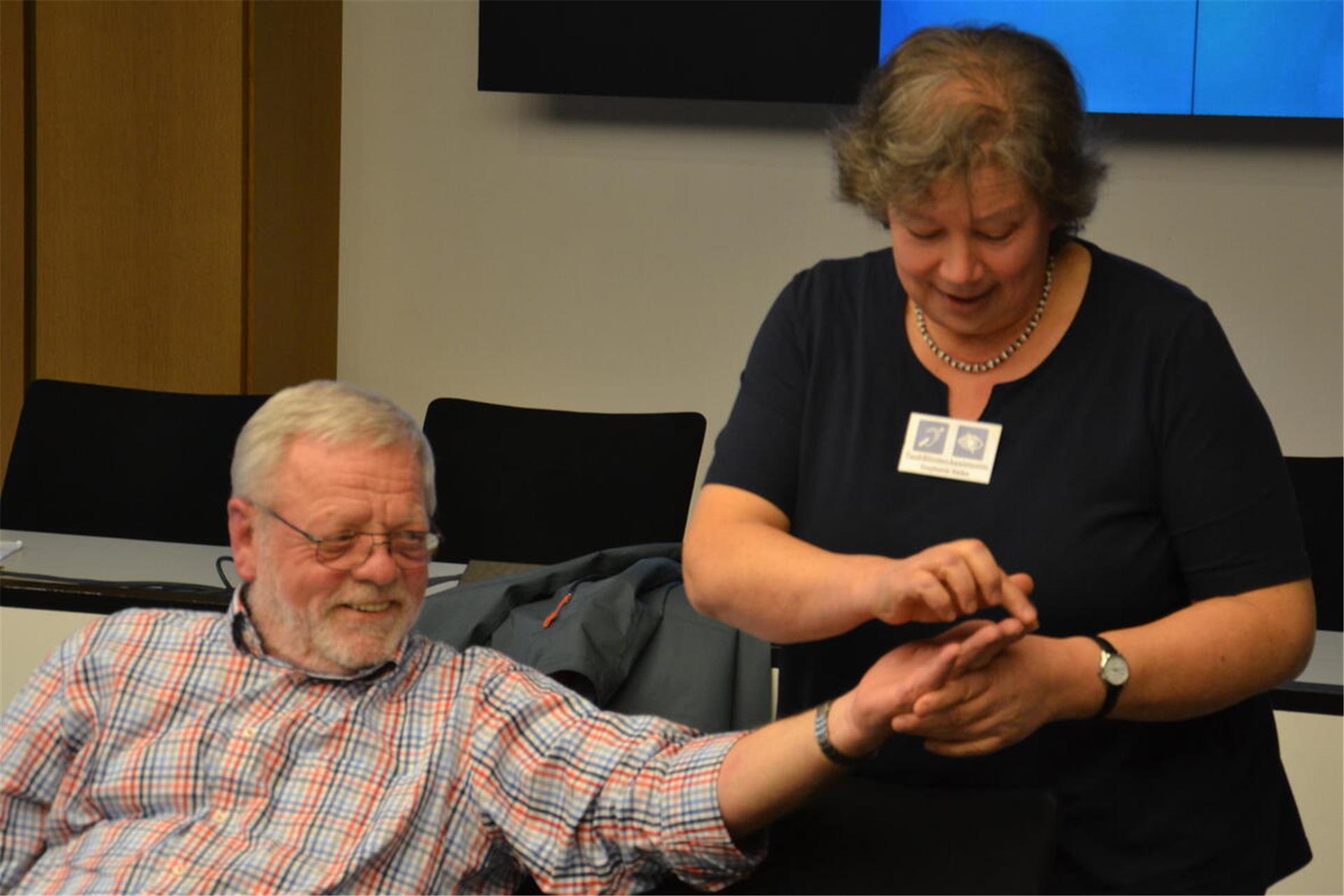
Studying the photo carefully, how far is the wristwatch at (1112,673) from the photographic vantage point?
1.52m

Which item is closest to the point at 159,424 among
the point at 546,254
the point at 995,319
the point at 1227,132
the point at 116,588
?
the point at 116,588

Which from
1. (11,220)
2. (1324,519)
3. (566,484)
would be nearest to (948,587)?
(1324,519)

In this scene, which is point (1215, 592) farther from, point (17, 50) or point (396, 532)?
point (17, 50)

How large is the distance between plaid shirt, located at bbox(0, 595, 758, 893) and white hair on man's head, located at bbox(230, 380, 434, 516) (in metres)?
0.16

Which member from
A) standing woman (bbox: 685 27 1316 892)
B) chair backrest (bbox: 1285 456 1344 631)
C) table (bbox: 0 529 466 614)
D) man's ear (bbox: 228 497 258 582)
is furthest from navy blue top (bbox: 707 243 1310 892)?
chair backrest (bbox: 1285 456 1344 631)

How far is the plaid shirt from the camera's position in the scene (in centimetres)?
175

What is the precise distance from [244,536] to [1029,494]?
0.93 m

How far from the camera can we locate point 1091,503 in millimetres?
1618

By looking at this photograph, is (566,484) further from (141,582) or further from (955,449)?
(955,449)

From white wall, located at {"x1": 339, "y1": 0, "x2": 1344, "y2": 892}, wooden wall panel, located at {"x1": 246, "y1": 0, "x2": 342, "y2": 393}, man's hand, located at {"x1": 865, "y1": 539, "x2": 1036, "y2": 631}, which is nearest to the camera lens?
man's hand, located at {"x1": 865, "y1": 539, "x2": 1036, "y2": 631}

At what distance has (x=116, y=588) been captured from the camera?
261 centimetres

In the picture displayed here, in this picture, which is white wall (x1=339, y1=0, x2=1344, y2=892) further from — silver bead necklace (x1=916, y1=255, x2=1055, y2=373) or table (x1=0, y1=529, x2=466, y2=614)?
silver bead necklace (x1=916, y1=255, x2=1055, y2=373)

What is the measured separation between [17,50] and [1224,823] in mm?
4082

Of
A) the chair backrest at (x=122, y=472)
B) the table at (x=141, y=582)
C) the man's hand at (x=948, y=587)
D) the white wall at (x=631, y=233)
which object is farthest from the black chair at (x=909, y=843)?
the white wall at (x=631, y=233)
